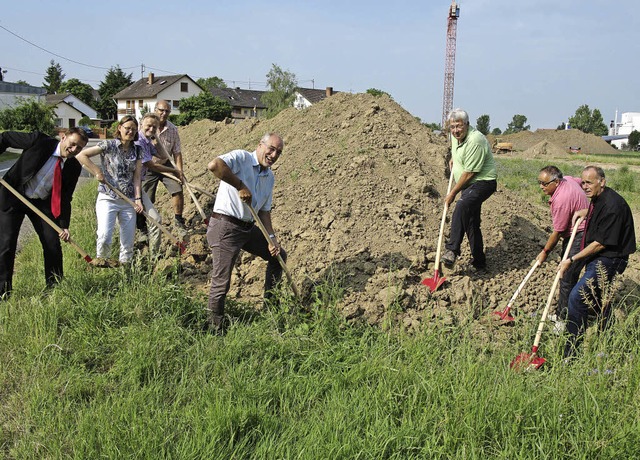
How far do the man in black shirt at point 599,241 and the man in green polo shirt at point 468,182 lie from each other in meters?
1.27

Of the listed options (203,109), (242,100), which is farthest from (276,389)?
(242,100)

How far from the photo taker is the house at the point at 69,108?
5709 centimetres

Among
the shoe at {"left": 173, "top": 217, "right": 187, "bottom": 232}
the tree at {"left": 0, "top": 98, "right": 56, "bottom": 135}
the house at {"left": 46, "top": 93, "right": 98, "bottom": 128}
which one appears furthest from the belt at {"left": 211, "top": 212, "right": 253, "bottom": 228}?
the house at {"left": 46, "top": 93, "right": 98, "bottom": 128}

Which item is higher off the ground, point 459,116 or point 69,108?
point 69,108

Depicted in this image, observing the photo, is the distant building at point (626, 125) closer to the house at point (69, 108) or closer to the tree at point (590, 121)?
the tree at point (590, 121)

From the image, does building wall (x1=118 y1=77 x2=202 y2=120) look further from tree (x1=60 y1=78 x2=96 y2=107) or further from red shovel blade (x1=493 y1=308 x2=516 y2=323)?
red shovel blade (x1=493 y1=308 x2=516 y2=323)

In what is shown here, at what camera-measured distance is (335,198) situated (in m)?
6.60

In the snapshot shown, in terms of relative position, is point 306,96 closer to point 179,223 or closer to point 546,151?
point 546,151

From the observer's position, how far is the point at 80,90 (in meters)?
66.2

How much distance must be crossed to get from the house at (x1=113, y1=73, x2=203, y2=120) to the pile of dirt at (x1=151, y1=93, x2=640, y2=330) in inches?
2065

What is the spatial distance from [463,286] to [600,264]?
1.25 m

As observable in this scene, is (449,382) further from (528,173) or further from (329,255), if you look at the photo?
(528,173)

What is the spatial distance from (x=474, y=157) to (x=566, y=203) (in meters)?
1.03

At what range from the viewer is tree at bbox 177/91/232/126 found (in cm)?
4241
